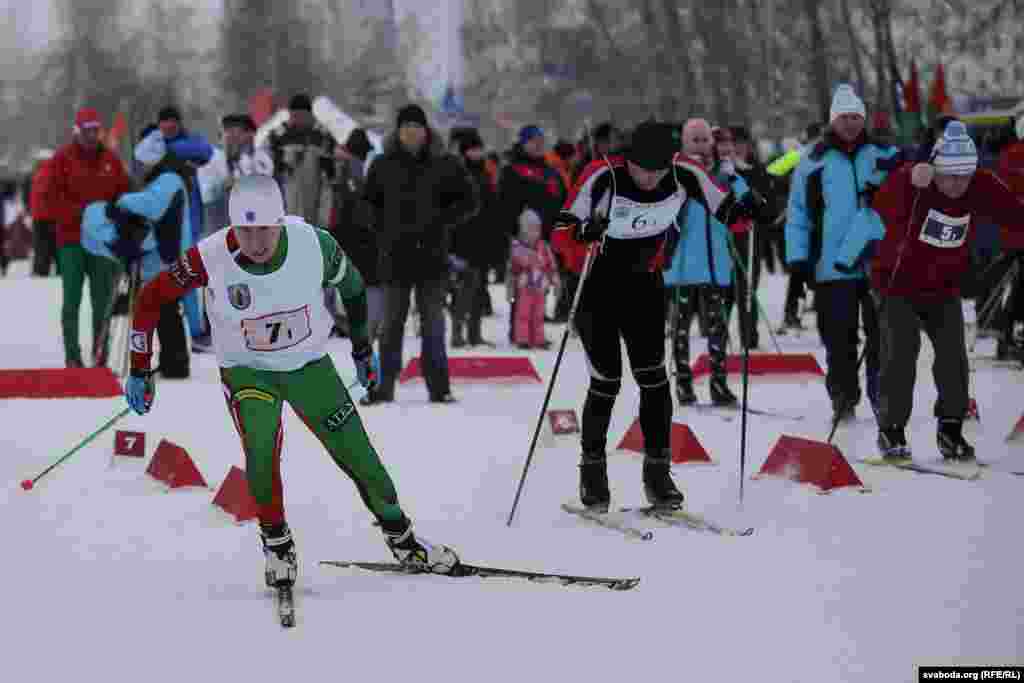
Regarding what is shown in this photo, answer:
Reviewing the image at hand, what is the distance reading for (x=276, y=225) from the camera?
240 inches

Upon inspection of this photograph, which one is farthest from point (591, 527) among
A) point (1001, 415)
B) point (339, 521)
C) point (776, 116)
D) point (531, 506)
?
point (776, 116)

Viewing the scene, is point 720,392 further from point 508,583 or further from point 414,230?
point 508,583

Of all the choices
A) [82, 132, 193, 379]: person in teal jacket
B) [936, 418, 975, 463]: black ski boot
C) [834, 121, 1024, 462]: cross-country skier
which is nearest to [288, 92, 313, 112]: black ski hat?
[82, 132, 193, 379]: person in teal jacket

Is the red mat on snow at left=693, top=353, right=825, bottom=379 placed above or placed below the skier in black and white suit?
below

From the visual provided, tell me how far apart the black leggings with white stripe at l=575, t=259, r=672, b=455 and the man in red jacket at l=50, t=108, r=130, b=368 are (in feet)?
22.0

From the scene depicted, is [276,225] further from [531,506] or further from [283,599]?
[531,506]

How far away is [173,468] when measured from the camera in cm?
873

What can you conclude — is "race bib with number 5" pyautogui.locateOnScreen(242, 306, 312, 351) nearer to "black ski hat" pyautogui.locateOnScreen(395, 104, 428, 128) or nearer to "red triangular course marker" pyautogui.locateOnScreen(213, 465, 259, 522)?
"red triangular course marker" pyautogui.locateOnScreen(213, 465, 259, 522)

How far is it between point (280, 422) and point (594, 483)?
189 centimetres

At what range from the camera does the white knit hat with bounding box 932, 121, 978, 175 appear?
8.70m

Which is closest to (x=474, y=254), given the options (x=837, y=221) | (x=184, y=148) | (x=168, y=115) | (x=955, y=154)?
(x=168, y=115)

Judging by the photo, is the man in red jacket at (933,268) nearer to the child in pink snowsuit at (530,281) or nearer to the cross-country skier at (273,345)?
the cross-country skier at (273,345)

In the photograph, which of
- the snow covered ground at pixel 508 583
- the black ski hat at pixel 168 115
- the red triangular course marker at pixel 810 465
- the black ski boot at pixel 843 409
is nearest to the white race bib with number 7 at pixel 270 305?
the snow covered ground at pixel 508 583

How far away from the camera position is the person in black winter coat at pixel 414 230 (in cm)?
1187
